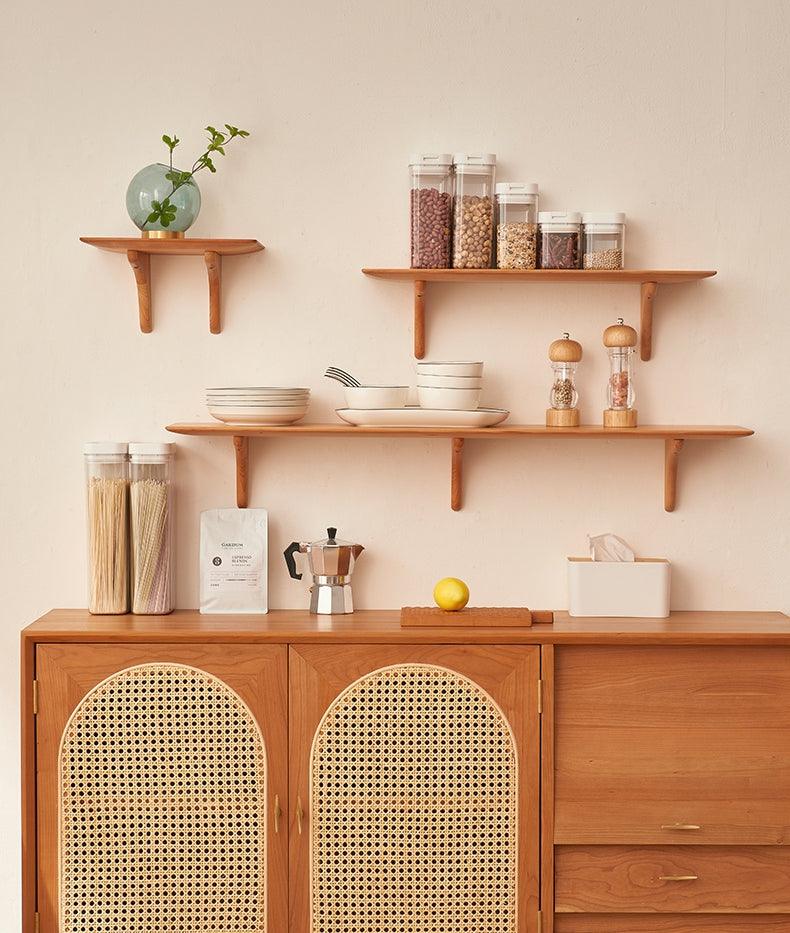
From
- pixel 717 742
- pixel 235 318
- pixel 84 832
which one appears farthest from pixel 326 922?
pixel 235 318

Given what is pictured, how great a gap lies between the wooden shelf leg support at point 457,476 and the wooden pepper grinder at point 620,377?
0.36m

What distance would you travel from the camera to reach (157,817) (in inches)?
101

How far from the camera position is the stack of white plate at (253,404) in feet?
8.88

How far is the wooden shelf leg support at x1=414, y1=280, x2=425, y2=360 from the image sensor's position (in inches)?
111

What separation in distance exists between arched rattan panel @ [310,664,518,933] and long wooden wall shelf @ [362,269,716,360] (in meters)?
0.88

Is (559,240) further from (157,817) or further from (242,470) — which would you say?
(157,817)

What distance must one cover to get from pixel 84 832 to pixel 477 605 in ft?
3.55

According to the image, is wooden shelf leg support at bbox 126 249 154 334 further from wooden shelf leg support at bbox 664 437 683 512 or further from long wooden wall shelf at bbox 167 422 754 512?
wooden shelf leg support at bbox 664 437 683 512

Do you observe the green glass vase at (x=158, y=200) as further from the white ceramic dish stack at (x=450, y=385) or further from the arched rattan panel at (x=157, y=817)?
the arched rattan panel at (x=157, y=817)

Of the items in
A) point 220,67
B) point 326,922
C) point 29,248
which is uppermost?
point 220,67

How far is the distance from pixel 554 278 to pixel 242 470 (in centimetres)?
91

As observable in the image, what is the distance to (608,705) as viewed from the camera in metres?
2.58

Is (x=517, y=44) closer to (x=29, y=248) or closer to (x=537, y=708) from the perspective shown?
(x=29, y=248)

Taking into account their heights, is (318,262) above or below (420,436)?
above
